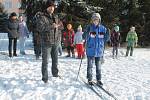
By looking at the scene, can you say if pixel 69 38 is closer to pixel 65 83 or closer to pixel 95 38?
pixel 65 83

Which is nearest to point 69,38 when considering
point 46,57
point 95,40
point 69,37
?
point 69,37

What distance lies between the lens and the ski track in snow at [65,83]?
9898mm

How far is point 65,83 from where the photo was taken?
11.3 m

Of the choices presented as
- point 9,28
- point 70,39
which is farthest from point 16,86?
point 70,39

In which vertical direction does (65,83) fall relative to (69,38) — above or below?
below

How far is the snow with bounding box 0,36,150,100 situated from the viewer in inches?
390

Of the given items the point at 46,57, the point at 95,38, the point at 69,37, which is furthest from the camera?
the point at 69,37

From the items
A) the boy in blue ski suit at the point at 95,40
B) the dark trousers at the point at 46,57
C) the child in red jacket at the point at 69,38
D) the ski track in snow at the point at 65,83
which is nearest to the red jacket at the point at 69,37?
the child in red jacket at the point at 69,38

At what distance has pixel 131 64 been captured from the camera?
1730 centimetres

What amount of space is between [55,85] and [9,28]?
6.92 meters

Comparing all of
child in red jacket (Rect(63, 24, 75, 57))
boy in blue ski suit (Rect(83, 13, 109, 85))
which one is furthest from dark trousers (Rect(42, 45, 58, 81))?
child in red jacket (Rect(63, 24, 75, 57))

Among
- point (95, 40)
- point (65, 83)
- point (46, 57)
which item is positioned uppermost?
point (95, 40)

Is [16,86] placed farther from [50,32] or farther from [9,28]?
A: [9,28]

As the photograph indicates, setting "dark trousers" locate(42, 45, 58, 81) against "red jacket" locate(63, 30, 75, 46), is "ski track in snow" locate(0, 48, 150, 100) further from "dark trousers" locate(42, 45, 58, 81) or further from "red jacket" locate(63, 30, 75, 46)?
"red jacket" locate(63, 30, 75, 46)
